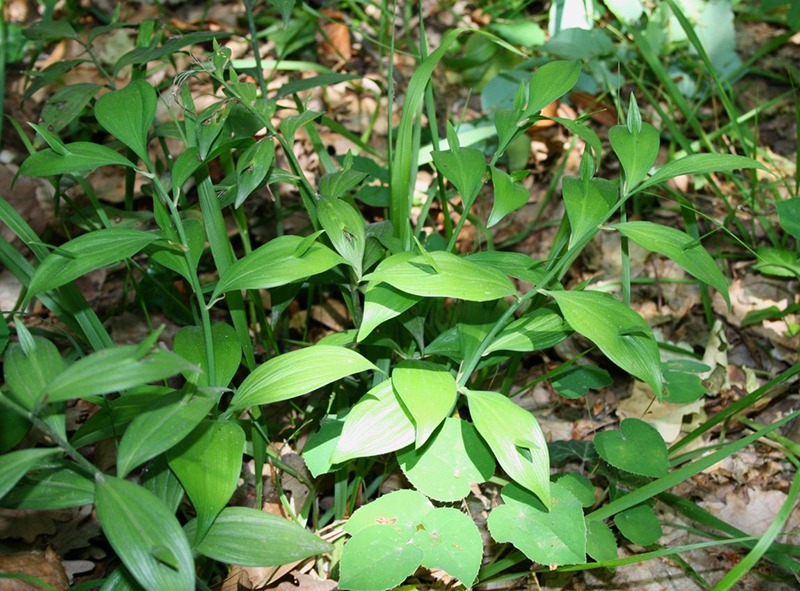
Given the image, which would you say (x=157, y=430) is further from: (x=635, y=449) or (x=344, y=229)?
(x=635, y=449)

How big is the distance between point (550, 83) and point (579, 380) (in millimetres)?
547

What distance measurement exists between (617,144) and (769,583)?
83cm

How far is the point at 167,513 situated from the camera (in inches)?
34.1

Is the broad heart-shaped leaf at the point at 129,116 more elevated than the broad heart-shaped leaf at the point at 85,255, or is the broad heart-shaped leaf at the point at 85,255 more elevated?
the broad heart-shaped leaf at the point at 129,116

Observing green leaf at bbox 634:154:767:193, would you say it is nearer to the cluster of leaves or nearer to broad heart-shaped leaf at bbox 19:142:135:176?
the cluster of leaves

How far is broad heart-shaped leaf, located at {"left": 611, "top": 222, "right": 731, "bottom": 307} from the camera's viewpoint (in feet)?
3.54

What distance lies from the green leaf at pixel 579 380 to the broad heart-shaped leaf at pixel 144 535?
75cm

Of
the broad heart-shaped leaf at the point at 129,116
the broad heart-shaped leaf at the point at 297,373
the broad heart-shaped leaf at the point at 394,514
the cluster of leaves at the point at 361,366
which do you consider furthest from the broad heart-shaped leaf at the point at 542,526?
the broad heart-shaped leaf at the point at 129,116

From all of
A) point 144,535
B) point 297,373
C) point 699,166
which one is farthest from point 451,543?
point 699,166

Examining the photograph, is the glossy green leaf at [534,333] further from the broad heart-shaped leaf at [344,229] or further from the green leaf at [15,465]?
the green leaf at [15,465]

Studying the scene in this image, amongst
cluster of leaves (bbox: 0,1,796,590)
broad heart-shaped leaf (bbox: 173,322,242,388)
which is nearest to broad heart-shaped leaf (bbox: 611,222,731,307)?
cluster of leaves (bbox: 0,1,796,590)

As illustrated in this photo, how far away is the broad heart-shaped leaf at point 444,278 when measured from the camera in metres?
1.04

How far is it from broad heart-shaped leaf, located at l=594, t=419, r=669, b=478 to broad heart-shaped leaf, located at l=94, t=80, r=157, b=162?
2.94 ft

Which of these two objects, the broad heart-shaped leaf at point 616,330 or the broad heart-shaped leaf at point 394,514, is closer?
the broad heart-shaped leaf at point 616,330
